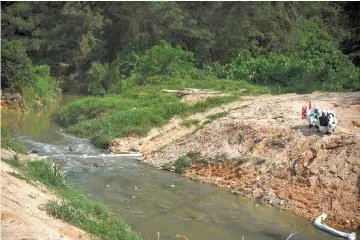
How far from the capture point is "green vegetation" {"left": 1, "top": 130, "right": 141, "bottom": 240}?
8375 mm

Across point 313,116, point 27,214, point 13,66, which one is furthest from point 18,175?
point 13,66

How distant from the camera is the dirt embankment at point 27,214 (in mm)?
6996

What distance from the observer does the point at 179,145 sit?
1605cm

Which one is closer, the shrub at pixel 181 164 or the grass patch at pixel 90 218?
the grass patch at pixel 90 218

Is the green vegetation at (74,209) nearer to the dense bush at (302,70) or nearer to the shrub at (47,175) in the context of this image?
the shrub at (47,175)

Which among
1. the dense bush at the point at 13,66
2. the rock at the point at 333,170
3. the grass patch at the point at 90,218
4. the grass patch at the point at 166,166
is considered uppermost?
the dense bush at the point at 13,66

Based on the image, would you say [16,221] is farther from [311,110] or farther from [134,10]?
[134,10]

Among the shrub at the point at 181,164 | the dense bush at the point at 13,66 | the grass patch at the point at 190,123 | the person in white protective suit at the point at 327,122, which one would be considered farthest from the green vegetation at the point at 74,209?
the dense bush at the point at 13,66

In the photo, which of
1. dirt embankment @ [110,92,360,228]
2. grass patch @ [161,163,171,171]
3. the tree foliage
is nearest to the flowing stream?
grass patch @ [161,163,171,171]

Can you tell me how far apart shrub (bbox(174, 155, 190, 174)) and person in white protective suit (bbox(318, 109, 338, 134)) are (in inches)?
159

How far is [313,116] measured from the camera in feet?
45.3

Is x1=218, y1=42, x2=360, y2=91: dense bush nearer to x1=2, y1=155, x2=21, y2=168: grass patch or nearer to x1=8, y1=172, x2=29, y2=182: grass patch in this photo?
x1=2, y1=155, x2=21, y2=168: grass patch

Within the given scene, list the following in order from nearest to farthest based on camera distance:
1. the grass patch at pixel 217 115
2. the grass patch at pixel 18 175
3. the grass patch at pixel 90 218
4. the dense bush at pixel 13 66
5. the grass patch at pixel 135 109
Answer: the grass patch at pixel 90 218 < the grass patch at pixel 18 175 < the grass patch at pixel 217 115 < the grass patch at pixel 135 109 < the dense bush at pixel 13 66

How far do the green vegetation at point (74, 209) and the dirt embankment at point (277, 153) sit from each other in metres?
4.23
